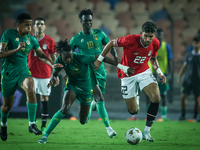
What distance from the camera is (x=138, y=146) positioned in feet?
13.5

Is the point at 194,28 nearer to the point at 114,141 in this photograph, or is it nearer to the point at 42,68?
the point at 42,68

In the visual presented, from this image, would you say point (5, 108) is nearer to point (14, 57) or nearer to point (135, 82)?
point (14, 57)

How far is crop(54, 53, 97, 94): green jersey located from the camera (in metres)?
4.38

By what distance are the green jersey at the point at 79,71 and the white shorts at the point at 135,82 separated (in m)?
0.69

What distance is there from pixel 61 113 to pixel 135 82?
4.57 ft

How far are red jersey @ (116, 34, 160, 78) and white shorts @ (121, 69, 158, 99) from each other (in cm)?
8

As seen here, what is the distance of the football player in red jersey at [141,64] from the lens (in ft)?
14.7

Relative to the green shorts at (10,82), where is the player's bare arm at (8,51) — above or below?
above

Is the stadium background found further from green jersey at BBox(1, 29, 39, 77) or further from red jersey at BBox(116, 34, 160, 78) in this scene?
green jersey at BBox(1, 29, 39, 77)

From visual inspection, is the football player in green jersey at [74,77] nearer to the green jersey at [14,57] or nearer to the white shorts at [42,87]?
the green jersey at [14,57]

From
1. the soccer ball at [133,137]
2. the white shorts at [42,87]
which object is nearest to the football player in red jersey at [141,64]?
the soccer ball at [133,137]

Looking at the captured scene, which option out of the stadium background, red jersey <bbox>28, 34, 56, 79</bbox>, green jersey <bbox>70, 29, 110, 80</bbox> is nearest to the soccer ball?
green jersey <bbox>70, 29, 110, 80</bbox>

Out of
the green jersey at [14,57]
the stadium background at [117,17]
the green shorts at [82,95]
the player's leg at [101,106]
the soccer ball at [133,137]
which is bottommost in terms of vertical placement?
the soccer ball at [133,137]

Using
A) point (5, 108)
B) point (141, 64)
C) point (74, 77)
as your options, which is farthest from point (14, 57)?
point (141, 64)
